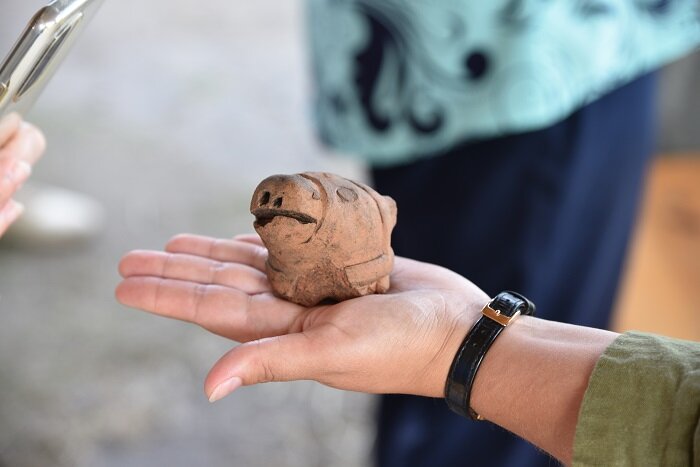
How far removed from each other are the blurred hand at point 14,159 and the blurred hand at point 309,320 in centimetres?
21

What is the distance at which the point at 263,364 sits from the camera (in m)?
1.04

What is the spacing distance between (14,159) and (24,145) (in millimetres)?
56

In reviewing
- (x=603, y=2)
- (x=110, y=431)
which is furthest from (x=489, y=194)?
(x=110, y=431)

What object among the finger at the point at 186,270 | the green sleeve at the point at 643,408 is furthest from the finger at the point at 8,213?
the green sleeve at the point at 643,408

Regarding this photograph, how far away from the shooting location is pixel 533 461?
1859mm

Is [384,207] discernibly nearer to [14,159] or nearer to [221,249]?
[221,249]

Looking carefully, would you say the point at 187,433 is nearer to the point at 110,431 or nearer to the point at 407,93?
the point at 110,431

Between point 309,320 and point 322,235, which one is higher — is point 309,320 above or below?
below

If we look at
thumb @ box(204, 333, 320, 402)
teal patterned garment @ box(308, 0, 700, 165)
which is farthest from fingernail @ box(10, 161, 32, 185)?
teal patterned garment @ box(308, 0, 700, 165)

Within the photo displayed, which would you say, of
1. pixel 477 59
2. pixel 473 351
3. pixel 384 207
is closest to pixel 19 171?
pixel 384 207

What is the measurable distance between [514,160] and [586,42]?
0.89 feet

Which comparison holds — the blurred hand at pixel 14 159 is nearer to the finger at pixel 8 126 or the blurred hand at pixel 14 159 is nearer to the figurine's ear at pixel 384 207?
the finger at pixel 8 126

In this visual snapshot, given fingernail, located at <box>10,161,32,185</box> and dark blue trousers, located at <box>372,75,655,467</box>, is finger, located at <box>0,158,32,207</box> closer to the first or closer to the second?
fingernail, located at <box>10,161,32,185</box>

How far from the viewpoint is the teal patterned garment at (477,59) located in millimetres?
1583
